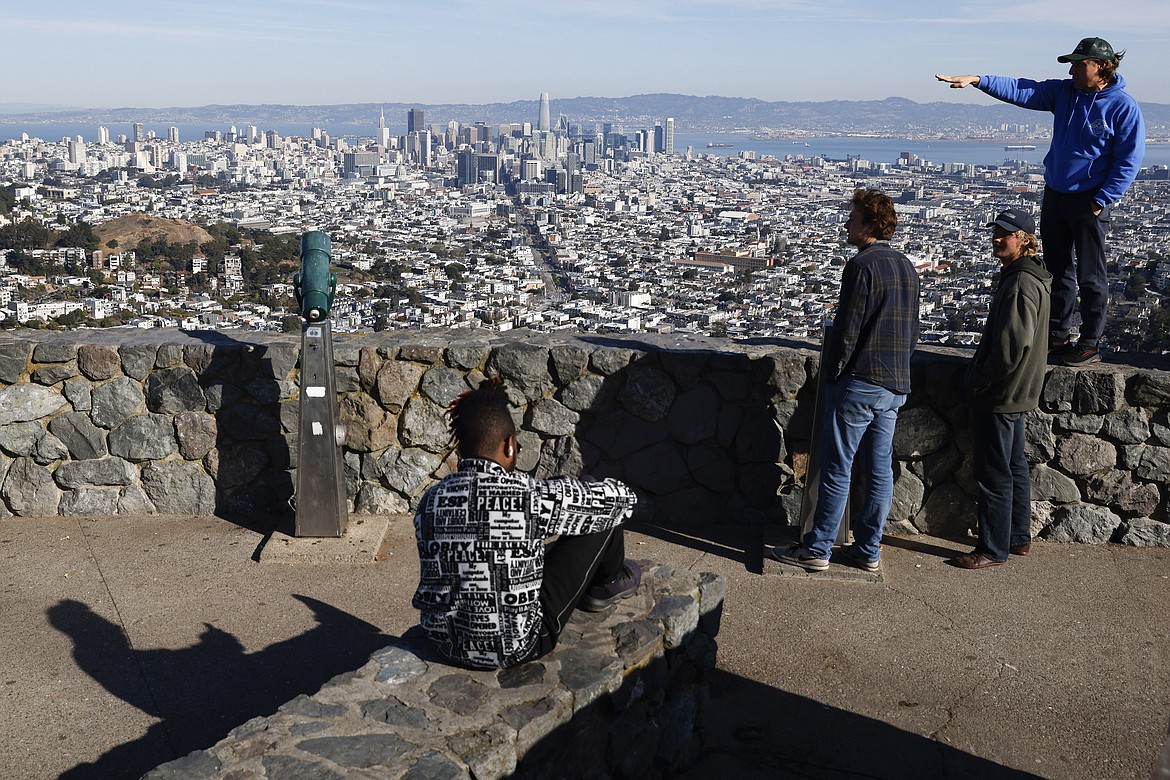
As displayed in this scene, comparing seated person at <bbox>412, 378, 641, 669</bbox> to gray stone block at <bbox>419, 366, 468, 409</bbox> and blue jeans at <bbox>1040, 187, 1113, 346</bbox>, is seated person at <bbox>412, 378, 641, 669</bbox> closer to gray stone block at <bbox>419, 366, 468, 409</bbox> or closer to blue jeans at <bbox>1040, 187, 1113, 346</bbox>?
gray stone block at <bbox>419, 366, 468, 409</bbox>

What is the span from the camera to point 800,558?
523 centimetres

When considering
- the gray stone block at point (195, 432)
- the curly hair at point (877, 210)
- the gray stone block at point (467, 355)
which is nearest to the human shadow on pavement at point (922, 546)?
the curly hair at point (877, 210)

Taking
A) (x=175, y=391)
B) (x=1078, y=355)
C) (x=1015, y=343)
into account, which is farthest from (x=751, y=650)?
(x=175, y=391)

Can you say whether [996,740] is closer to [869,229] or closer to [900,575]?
[900,575]

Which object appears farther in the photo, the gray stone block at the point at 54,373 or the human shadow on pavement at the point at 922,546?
the gray stone block at the point at 54,373

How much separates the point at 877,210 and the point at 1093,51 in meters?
1.47

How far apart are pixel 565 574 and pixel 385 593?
1969 millimetres

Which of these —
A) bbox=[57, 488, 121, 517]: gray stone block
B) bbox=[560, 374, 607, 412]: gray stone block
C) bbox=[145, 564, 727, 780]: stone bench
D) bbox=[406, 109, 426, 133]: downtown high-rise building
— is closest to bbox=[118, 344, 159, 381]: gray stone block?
bbox=[57, 488, 121, 517]: gray stone block

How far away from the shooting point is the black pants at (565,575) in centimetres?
328

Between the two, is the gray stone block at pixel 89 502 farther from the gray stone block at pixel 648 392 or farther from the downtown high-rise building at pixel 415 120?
the downtown high-rise building at pixel 415 120

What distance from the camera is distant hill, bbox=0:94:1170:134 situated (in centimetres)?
4669

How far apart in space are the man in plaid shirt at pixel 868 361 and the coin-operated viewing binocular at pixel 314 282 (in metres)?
2.51

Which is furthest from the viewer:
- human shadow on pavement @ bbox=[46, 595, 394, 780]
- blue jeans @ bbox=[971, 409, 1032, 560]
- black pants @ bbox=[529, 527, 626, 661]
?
blue jeans @ bbox=[971, 409, 1032, 560]

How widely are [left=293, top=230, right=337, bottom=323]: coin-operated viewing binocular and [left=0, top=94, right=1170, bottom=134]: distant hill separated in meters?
5.81
